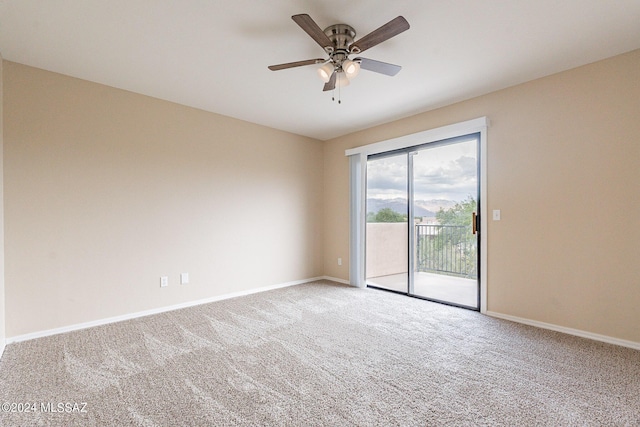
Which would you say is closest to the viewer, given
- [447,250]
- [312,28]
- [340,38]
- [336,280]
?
[312,28]

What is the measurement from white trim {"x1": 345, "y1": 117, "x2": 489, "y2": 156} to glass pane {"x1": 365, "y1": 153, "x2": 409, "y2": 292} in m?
0.21

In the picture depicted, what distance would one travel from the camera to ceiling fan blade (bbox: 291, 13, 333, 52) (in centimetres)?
176

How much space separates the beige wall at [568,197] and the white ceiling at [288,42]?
0.28 m

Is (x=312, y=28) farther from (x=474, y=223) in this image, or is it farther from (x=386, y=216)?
(x=386, y=216)

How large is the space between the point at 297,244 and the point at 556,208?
355 centimetres

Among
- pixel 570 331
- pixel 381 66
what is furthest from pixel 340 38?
pixel 570 331

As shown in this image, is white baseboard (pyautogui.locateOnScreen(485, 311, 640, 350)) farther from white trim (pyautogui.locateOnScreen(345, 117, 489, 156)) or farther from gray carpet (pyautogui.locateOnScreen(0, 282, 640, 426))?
white trim (pyautogui.locateOnScreen(345, 117, 489, 156))

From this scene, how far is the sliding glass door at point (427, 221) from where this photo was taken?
12.2 feet

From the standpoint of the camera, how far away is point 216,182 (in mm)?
4070

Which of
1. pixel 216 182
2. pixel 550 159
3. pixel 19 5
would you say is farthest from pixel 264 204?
pixel 550 159

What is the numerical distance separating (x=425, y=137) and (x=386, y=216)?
139cm

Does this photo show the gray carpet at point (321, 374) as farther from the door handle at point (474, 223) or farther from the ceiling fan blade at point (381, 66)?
the ceiling fan blade at point (381, 66)

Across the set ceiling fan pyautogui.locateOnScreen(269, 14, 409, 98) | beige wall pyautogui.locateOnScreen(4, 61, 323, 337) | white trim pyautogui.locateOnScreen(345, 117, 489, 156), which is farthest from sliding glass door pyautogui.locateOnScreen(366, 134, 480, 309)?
ceiling fan pyautogui.locateOnScreen(269, 14, 409, 98)

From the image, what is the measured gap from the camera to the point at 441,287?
4332 millimetres
